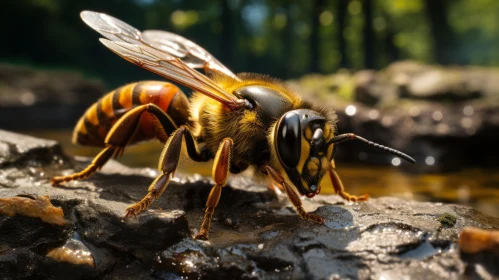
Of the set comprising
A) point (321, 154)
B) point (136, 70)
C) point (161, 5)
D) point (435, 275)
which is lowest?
point (136, 70)

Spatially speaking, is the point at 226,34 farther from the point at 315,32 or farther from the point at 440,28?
the point at 440,28

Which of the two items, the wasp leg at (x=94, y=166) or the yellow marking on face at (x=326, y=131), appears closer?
the yellow marking on face at (x=326, y=131)

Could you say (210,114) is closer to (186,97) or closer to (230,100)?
(230,100)

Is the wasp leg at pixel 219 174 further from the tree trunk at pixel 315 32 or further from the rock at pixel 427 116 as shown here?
the tree trunk at pixel 315 32

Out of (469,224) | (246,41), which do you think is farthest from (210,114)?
(246,41)

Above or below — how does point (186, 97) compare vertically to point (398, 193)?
above

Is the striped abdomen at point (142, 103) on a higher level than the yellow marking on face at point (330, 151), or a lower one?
lower

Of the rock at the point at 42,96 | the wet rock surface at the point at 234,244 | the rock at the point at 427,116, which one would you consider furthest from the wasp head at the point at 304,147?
the rock at the point at 42,96
